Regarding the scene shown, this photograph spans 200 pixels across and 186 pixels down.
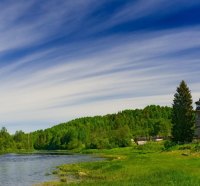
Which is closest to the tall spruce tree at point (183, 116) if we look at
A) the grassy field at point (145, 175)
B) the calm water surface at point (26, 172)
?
the calm water surface at point (26, 172)

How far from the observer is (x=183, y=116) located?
10944 centimetres

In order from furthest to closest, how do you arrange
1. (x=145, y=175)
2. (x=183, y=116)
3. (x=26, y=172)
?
(x=183, y=116), (x=26, y=172), (x=145, y=175)

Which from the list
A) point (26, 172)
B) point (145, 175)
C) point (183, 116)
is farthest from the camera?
point (183, 116)

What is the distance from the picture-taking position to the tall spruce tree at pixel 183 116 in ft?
358

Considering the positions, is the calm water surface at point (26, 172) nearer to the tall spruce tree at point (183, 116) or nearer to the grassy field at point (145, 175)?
the grassy field at point (145, 175)

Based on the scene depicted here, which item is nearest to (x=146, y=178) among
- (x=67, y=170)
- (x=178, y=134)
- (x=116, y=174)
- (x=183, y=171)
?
(x=183, y=171)

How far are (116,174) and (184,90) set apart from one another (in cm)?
5947

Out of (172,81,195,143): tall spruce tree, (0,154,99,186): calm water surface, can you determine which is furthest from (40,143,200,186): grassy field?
(172,81,195,143): tall spruce tree

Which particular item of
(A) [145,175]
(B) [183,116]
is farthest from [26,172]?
(B) [183,116]

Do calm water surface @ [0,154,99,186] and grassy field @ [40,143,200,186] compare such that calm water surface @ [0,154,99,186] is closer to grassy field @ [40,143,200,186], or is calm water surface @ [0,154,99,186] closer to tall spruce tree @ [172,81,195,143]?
grassy field @ [40,143,200,186]

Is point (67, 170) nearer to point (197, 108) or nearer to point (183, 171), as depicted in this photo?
point (183, 171)

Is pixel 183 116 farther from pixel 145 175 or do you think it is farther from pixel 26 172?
pixel 145 175

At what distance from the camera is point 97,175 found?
61.2m

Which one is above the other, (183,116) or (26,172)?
(183,116)
